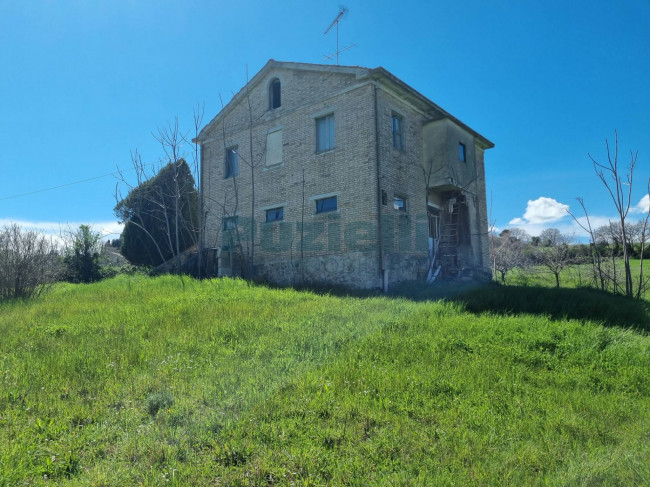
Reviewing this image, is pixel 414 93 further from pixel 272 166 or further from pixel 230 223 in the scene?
pixel 230 223

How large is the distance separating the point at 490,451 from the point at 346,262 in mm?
9881

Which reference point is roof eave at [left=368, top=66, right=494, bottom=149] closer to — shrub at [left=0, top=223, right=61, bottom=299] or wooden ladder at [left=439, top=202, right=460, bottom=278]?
wooden ladder at [left=439, top=202, right=460, bottom=278]

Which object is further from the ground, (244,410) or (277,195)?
(277,195)

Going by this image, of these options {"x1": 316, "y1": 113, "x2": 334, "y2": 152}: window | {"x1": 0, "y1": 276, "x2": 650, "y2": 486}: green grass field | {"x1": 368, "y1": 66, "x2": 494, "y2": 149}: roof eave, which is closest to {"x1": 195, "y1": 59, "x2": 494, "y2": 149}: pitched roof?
{"x1": 368, "y1": 66, "x2": 494, "y2": 149}: roof eave

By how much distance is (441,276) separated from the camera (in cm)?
1537

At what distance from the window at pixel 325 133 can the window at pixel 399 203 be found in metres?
2.81

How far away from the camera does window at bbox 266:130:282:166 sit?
51.8 ft

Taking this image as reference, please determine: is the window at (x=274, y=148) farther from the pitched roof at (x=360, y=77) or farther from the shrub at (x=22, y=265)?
the shrub at (x=22, y=265)

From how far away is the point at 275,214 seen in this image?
1564 cm

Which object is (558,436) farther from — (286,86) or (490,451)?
(286,86)

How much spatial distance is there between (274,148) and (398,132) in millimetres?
4668

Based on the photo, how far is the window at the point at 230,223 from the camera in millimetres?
16741

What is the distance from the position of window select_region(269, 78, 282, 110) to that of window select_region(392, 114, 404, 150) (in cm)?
472

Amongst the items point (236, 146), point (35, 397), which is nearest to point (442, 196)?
point (236, 146)
